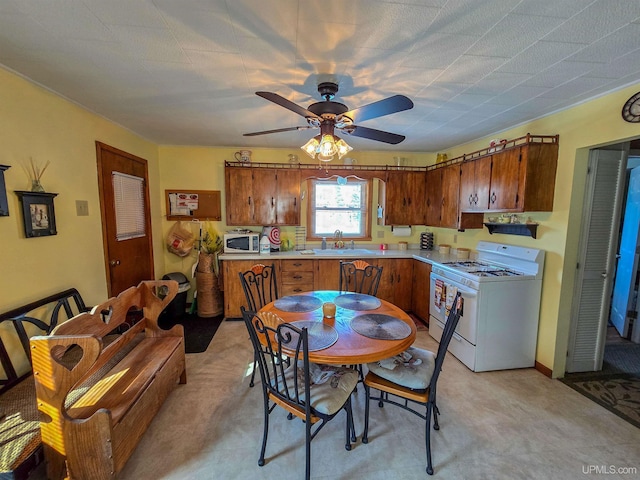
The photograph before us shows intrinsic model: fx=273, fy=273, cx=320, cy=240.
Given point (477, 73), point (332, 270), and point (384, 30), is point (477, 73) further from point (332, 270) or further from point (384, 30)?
point (332, 270)

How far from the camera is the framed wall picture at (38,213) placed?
1914mm

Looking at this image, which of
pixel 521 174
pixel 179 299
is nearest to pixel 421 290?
pixel 521 174

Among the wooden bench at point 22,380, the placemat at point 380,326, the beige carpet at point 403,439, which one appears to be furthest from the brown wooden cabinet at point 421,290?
the wooden bench at point 22,380

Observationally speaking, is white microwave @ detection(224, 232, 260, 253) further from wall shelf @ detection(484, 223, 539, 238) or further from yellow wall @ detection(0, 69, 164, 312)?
wall shelf @ detection(484, 223, 539, 238)

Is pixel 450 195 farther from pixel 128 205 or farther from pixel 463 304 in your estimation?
pixel 128 205

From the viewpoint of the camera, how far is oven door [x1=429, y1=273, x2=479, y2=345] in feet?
8.58

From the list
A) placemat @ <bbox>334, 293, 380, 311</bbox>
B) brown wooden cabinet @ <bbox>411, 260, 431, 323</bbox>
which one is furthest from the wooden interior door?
brown wooden cabinet @ <bbox>411, 260, 431, 323</bbox>

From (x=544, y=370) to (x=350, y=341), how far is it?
7.35ft

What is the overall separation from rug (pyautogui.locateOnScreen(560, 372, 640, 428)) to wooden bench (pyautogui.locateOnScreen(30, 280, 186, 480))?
135 inches

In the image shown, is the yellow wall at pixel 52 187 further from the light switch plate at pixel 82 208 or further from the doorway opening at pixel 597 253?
the doorway opening at pixel 597 253

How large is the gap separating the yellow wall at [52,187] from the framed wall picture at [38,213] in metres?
0.04

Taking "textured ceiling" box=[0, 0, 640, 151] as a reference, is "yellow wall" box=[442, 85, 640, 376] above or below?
below

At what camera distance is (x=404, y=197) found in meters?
4.14

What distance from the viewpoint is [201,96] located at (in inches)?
87.4
